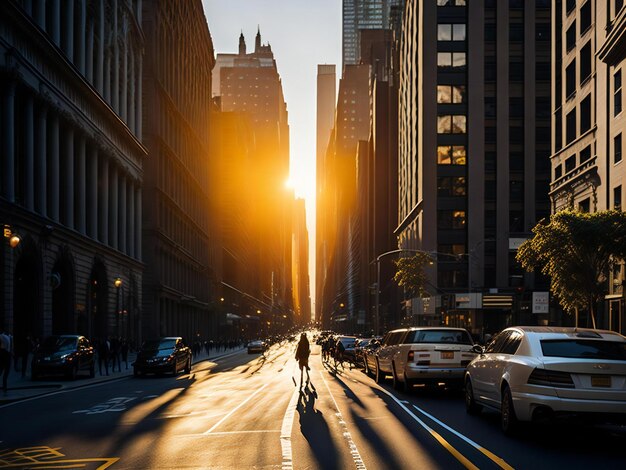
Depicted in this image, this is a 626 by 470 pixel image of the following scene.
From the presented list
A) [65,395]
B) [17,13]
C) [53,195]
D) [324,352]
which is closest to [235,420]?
[65,395]

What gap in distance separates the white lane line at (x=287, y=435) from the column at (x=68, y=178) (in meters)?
31.7

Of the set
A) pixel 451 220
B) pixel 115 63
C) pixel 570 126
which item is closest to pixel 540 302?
pixel 570 126

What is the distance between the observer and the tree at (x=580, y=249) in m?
35.0

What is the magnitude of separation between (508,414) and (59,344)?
2493 centimetres

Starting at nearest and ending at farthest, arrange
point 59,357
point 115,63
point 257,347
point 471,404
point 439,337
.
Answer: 1. point 471,404
2. point 439,337
3. point 59,357
4. point 115,63
5. point 257,347

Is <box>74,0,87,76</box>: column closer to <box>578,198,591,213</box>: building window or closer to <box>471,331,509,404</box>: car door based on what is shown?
<box>578,198,591,213</box>: building window

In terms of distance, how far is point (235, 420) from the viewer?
16156mm

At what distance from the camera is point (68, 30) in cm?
4922

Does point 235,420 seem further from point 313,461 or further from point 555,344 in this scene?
point 555,344

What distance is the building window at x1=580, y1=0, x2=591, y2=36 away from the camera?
48688 mm

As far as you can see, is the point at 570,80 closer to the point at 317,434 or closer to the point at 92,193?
the point at 92,193

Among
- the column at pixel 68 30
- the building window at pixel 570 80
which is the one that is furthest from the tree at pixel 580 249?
the column at pixel 68 30

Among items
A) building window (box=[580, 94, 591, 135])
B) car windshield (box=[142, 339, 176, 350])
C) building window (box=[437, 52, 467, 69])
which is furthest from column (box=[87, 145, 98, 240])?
building window (box=[437, 52, 467, 69])

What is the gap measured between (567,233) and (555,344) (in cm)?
2403
